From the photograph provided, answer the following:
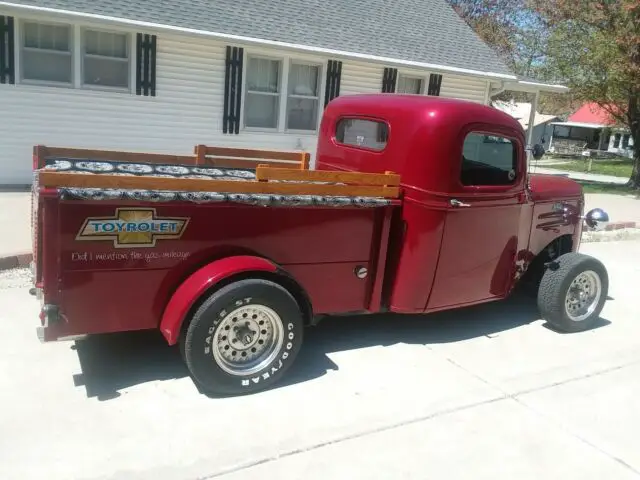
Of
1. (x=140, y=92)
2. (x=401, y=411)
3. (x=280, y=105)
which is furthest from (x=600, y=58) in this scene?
(x=401, y=411)

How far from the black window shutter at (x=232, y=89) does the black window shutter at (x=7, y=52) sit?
3676 mm

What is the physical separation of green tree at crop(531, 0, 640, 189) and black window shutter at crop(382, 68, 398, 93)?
5.94 meters

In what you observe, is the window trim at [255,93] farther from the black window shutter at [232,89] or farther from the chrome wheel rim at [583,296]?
the chrome wheel rim at [583,296]

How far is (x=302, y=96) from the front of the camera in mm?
12703

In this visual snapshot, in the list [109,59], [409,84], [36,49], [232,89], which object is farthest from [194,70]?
[409,84]

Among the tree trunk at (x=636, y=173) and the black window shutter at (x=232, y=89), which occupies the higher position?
the black window shutter at (x=232, y=89)

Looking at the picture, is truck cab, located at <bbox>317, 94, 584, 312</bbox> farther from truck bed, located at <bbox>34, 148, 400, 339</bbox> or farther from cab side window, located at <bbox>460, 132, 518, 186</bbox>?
truck bed, located at <bbox>34, 148, 400, 339</bbox>

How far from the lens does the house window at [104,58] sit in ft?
34.3

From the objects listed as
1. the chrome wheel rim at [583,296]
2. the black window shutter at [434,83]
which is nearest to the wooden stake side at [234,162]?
the chrome wheel rim at [583,296]

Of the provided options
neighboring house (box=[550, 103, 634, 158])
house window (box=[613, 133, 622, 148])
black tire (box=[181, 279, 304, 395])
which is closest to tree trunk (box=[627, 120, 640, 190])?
black tire (box=[181, 279, 304, 395])

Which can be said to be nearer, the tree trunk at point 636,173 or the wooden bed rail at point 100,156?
the wooden bed rail at point 100,156

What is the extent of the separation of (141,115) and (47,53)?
1811 mm

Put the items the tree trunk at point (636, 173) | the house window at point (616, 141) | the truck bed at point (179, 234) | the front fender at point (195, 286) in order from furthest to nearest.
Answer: the house window at point (616, 141)
the tree trunk at point (636, 173)
the front fender at point (195, 286)
the truck bed at point (179, 234)

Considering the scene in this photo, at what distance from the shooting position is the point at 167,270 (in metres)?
3.78
